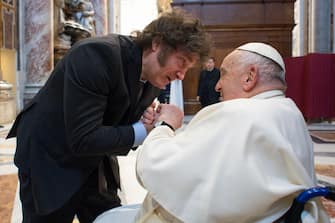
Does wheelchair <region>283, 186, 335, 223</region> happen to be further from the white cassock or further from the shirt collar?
the shirt collar

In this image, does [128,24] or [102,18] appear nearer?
[102,18]

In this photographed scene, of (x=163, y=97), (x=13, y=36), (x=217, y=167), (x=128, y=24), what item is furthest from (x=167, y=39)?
(x=128, y=24)

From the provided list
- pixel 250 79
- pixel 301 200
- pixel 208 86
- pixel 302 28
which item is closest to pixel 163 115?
pixel 250 79

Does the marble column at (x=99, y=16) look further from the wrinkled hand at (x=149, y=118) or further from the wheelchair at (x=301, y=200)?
the wheelchair at (x=301, y=200)

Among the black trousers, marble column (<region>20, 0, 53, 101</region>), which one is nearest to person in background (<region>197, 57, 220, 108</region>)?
marble column (<region>20, 0, 53, 101</region>)

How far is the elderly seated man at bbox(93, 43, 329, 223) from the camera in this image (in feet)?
4.25

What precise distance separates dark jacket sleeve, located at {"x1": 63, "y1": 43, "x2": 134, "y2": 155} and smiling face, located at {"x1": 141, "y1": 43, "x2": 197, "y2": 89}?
0.18 meters

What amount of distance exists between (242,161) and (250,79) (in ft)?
0.94

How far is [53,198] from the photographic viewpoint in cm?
180

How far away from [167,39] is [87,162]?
1.89 ft

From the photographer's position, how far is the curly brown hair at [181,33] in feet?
Answer: 5.66

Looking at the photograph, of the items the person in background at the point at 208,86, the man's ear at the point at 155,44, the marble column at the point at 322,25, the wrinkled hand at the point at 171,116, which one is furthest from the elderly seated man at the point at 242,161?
the marble column at the point at 322,25

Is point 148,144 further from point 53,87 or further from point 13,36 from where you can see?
point 13,36

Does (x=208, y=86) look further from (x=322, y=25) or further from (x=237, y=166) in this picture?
(x=237, y=166)
